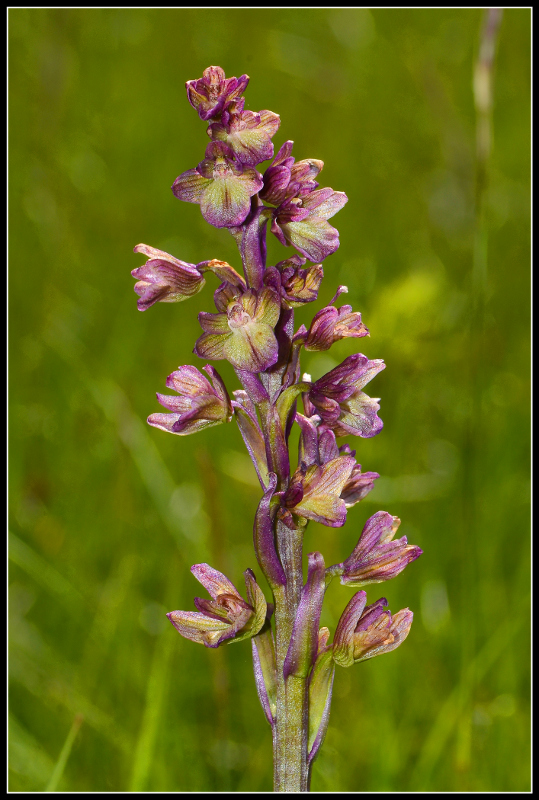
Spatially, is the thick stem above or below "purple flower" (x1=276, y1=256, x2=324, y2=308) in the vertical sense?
below

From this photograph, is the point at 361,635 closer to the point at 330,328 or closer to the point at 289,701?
the point at 289,701

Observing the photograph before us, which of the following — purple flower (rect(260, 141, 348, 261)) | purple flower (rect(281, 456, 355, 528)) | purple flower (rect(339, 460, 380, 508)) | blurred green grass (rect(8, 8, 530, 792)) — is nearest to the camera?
purple flower (rect(281, 456, 355, 528))

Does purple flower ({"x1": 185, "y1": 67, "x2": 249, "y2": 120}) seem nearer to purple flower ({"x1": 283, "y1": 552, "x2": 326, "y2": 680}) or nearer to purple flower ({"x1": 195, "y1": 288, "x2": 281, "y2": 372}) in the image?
purple flower ({"x1": 195, "y1": 288, "x2": 281, "y2": 372})

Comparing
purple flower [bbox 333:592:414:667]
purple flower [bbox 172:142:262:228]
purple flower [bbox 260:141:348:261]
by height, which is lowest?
purple flower [bbox 333:592:414:667]

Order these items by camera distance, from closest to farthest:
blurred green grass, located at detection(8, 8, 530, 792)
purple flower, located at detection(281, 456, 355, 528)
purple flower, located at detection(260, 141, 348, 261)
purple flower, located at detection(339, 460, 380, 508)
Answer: purple flower, located at detection(281, 456, 355, 528), purple flower, located at detection(260, 141, 348, 261), purple flower, located at detection(339, 460, 380, 508), blurred green grass, located at detection(8, 8, 530, 792)

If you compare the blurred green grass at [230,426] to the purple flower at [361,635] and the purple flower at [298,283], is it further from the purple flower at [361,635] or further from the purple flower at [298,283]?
the purple flower at [298,283]

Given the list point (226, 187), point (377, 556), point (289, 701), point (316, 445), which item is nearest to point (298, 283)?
point (226, 187)

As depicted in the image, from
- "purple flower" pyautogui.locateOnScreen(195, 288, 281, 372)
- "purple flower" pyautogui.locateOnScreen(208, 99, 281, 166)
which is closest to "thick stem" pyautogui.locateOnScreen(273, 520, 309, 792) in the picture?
"purple flower" pyautogui.locateOnScreen(195, 288, 281, 372)
